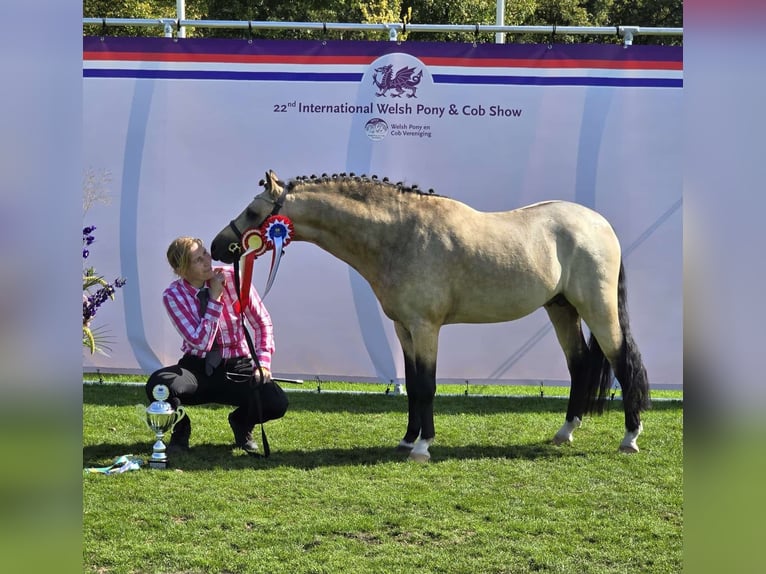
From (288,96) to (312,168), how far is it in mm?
614

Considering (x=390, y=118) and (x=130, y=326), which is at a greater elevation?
(x=390, y=118)

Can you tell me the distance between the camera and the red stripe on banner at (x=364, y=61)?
6461mm

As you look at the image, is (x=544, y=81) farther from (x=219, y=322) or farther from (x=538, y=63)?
(x=219, y=322)

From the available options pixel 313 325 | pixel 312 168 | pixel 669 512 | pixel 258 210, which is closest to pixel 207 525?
pixel 258 210

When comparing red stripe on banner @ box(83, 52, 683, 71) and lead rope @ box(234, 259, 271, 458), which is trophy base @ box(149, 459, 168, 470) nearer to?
lead rope @ box(234, 259, 271, 458)

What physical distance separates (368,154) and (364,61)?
0.75 metres

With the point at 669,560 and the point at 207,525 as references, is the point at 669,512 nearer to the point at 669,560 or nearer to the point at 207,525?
the point at 669,560

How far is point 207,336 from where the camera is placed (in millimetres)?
4910

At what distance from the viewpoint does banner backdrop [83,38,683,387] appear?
6492 millimetres

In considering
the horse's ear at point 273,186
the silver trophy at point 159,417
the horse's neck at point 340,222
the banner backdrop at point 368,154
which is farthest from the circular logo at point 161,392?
the banner backdrop at point 368,154

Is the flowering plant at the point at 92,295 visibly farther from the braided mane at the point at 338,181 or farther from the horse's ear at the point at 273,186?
the braided mane at the point at 338,181

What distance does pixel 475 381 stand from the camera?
22.1 ft

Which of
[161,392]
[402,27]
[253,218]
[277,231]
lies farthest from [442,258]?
[402,27]
